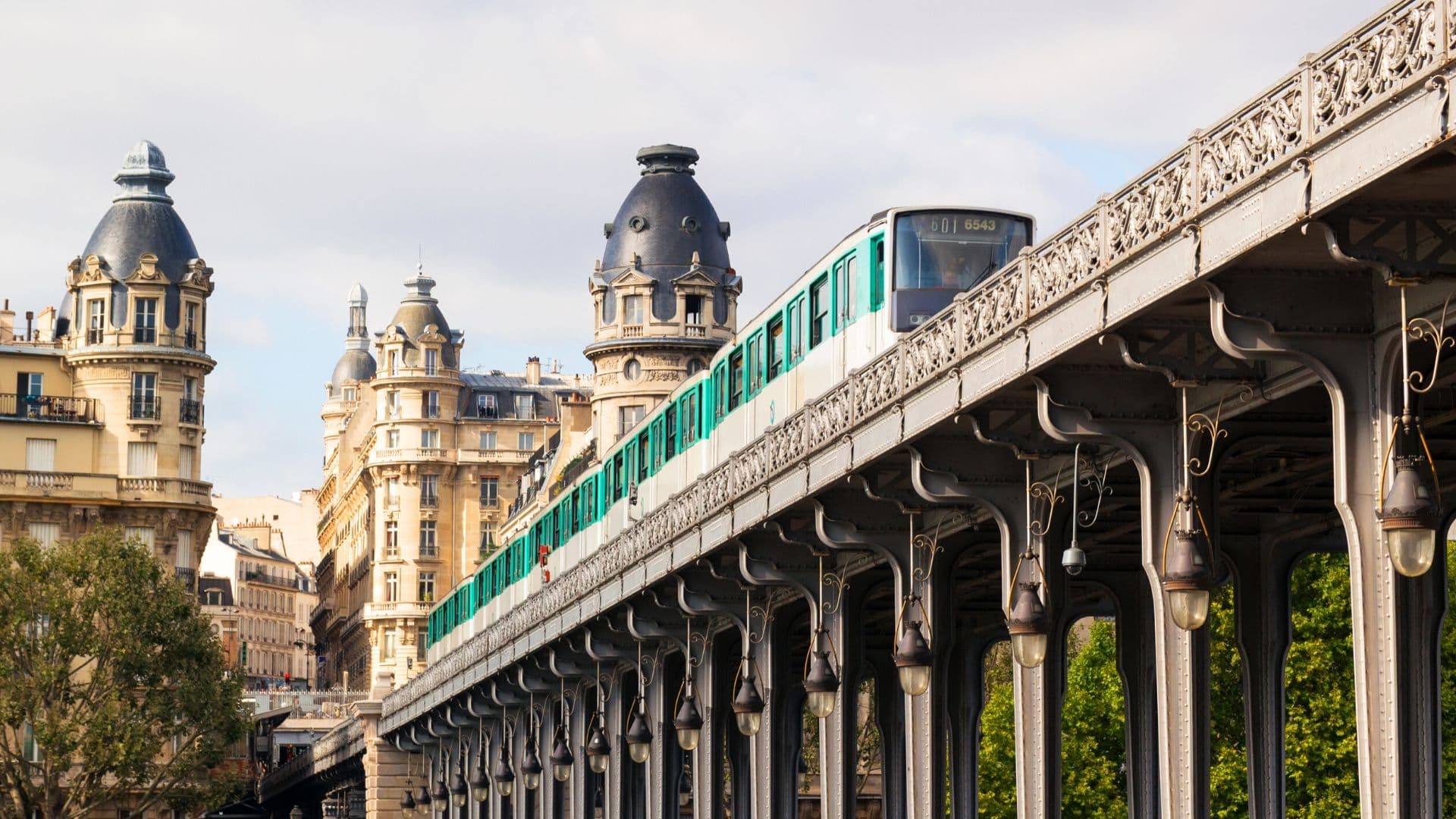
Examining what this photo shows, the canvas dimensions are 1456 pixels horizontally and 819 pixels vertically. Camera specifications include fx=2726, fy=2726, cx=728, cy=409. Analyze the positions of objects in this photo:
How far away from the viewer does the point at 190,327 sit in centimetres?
11881

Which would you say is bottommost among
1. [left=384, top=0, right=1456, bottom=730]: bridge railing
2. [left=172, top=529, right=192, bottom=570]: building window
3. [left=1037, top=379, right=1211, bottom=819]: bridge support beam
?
[left=1037, top=379, right=1211, bottom=819]: bridge support beam

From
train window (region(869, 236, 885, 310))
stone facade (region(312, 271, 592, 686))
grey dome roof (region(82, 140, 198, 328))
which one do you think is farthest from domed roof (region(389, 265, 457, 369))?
train window (region(869, 236, 885, 310))

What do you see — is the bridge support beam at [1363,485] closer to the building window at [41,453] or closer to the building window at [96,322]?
the building window at [41,453]

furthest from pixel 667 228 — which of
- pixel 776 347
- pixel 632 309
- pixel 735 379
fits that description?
pixel 776 347

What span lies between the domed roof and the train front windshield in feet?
406

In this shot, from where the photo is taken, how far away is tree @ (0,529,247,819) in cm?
9031

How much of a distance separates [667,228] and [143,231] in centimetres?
2855

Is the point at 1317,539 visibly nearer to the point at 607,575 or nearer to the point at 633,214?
the point at 607,575

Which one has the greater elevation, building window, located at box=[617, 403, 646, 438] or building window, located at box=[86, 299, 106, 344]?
building window, located at box=[86, 299, 106, 344]

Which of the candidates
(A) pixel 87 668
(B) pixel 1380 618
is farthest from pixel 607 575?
(A) pixel 87 668

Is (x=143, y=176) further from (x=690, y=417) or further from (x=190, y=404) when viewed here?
(x=690, y=417)

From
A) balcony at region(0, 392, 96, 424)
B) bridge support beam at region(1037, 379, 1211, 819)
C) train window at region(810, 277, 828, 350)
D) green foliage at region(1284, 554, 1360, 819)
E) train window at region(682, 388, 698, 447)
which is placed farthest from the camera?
balcony at region(0, 392, 96, 424)

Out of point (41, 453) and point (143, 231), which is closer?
point (41, 453)

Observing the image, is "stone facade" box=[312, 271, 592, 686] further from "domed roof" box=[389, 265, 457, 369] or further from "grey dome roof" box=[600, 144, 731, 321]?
"grey dome roof" box=[600, 144, 731, 321]
